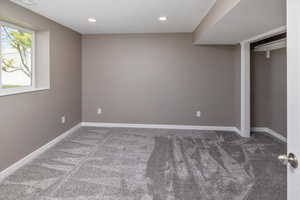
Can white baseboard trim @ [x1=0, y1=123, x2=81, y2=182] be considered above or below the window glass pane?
below

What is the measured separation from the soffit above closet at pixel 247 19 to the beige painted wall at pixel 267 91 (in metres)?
1.10

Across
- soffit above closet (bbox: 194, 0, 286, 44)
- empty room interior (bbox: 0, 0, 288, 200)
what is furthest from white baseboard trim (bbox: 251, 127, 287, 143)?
soffit above closet (bbox: 194, 0, 286, 44)

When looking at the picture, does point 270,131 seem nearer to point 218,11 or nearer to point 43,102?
point 218,11

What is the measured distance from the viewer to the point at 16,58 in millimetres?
3223

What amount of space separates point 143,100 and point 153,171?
8.19 ft

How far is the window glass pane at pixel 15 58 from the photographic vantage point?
115 inches

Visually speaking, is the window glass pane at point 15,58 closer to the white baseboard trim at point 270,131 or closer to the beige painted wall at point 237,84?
the beige painted wall at point 237,84

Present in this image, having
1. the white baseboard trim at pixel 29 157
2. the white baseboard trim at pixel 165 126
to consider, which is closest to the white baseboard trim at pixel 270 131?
the white baseboard trim at pixel 165 126

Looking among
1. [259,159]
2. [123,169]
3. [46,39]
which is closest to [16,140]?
[123,169]

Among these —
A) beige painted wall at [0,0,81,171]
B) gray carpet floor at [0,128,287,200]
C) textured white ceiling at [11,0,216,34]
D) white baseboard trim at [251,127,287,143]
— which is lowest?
gray carpet floor at [0,128,287,200]

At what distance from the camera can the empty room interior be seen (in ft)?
8.04

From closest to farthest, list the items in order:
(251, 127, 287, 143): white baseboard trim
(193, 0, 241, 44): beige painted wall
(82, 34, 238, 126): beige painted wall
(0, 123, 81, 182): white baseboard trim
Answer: (193, 0, 241, 44): beige painted wall < (0, 123, 81, 182): white baseboard trim < (251, 127, 287, 143): white baseboard trim < (82, 34, 238, 126): beige painted wall

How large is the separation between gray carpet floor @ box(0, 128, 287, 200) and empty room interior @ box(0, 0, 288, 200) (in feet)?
0.05

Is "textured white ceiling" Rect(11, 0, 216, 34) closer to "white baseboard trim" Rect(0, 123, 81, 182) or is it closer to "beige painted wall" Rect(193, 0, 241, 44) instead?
"beige painted wall" Rect(193, 0, 241, 44)
